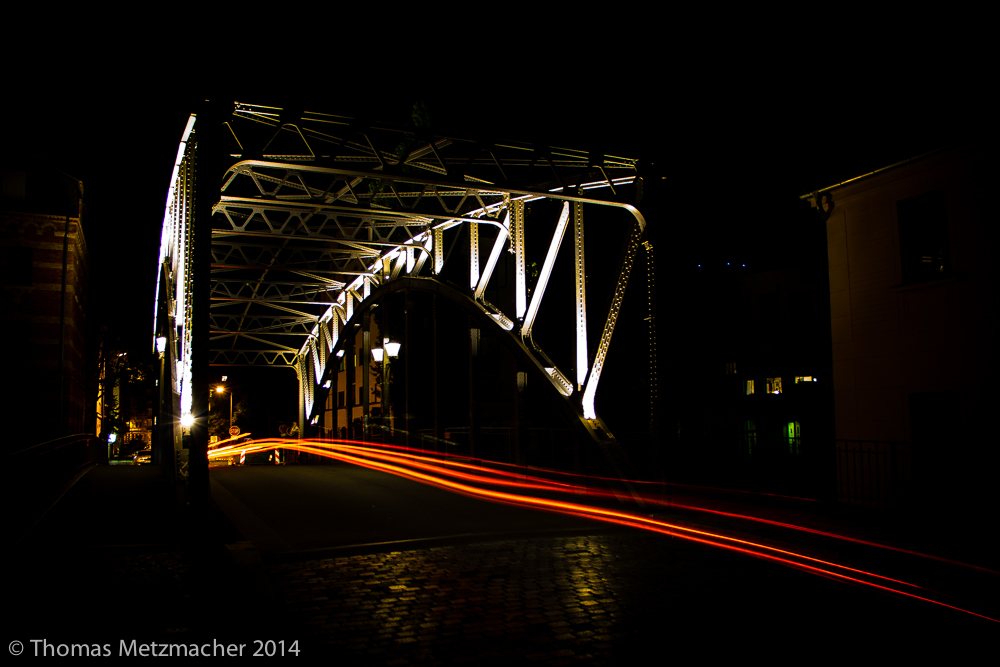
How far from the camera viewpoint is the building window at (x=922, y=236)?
12.9 m

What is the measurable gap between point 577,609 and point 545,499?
27.6ft

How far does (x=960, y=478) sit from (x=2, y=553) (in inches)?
497

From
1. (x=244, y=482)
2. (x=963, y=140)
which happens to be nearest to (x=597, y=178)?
(x=963, y=140)

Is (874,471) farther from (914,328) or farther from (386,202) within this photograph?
(386,202)

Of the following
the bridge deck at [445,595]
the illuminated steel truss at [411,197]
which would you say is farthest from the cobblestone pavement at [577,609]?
the illuminated steel truss at [411,197]

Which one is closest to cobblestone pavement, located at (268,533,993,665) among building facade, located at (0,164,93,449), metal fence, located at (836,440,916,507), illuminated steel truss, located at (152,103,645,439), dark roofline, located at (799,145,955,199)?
metal fence, located at (836,440,916,507)

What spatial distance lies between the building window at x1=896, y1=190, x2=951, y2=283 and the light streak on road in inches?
224

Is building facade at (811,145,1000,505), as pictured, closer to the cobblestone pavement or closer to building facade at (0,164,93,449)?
the cobblestone pavement

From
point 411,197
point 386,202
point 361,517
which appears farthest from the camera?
point 386,202

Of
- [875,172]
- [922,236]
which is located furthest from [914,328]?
[875,172]

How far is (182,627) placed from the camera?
5.80m

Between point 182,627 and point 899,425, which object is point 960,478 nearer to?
point 899,425

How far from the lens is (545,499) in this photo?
15.0 metres

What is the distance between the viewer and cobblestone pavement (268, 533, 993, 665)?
551cm
